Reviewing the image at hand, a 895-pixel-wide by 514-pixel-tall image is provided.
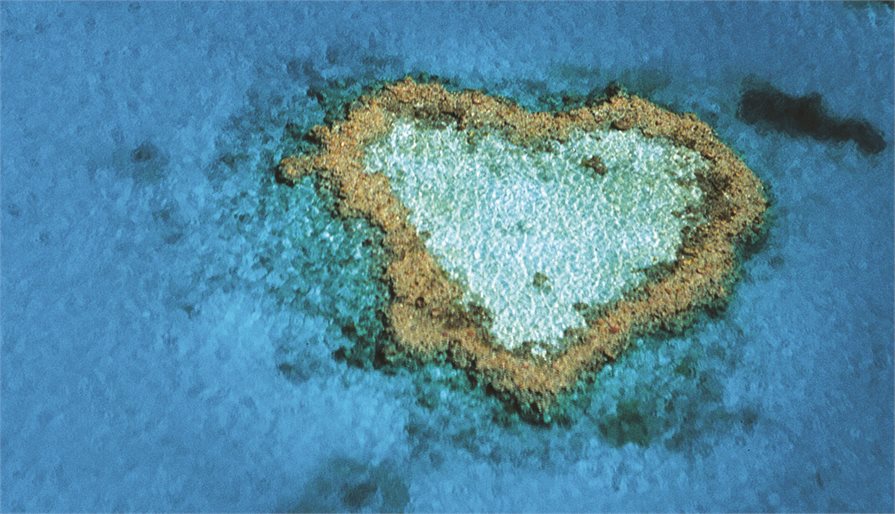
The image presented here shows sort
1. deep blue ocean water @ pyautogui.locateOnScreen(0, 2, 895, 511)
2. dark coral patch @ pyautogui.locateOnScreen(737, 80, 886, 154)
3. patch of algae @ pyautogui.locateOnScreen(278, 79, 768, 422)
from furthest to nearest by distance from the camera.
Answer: dark coral patch @ pyautogui.locateOnScreen(737, 80, 886, 154)
patch of algae @ pyautogui.locateOnScreen(278, 79, 768, 422)
deep blue ocean water @ pyautogui.locateOnScreen(0, 2, 895, 511)

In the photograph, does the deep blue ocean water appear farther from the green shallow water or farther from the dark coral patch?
the green shallow water

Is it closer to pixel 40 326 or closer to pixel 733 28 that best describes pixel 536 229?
pixel 733 28

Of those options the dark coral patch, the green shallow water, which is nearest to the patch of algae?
the green shallow water

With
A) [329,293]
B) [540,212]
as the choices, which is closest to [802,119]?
[540,212]

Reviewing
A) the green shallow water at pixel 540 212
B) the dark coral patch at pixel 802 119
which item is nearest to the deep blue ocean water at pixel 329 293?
the dark coral patch at pixel 802 119

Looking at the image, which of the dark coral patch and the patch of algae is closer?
the patch of algae

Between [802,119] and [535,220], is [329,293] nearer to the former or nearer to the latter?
[535,220]

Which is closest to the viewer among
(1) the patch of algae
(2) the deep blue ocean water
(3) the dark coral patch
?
(2) the deep blue ocean water

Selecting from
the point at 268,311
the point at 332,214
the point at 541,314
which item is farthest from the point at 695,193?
the point at 268,311
